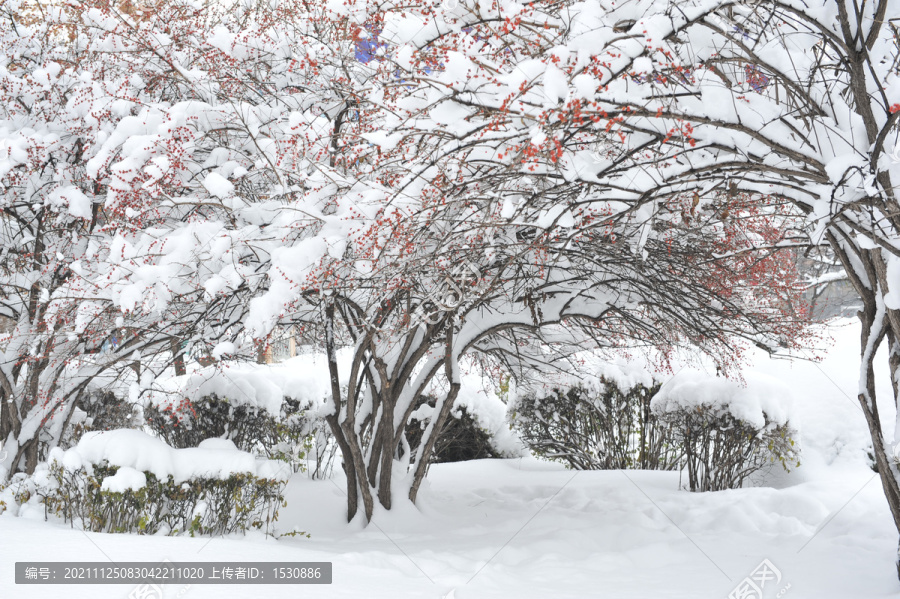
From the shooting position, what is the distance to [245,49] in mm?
5902

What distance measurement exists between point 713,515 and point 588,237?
3.41m

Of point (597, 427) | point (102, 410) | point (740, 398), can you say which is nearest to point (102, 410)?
point (102, 410)

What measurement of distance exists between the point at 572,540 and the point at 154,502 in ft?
11.6

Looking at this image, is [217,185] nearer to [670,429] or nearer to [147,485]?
[147,485]

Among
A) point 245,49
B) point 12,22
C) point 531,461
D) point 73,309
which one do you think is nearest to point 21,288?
point 73,309

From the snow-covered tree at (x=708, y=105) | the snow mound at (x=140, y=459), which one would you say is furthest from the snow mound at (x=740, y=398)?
the snow mound at (x=140, y=459)

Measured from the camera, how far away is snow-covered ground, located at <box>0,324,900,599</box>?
4.28m

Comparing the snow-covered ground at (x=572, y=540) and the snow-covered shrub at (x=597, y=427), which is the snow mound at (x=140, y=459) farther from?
the snow-covered shrub at (x=597, y=427)

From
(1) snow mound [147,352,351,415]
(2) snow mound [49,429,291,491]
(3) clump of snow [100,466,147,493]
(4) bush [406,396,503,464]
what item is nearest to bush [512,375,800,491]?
(4) bush [406,396,503,464]

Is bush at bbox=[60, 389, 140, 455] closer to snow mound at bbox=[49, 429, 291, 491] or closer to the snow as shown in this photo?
snow mound at bbox=[49, 429, 291, 491]

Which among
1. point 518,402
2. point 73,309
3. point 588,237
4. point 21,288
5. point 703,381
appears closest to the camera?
point 588,237

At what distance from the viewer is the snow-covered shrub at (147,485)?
4930 mm

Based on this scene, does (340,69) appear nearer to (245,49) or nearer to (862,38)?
(245,49)

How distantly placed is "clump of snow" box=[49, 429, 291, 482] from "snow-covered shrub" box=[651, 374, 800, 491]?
4.89m
